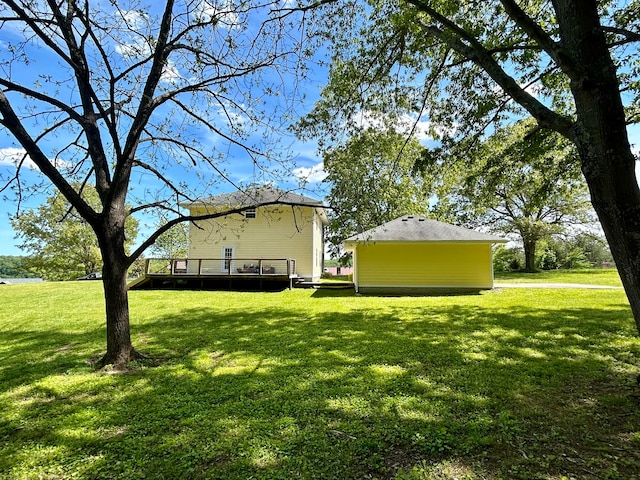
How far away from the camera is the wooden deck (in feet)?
48.8

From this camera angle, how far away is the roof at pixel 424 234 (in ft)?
44.7

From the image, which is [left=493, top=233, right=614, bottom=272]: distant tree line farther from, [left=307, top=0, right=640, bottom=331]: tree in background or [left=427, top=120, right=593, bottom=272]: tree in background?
[left=307, top=0, right=640, bottom=331]: tree in background

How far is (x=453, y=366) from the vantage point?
4480 mm

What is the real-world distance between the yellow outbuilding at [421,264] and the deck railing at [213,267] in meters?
3.67

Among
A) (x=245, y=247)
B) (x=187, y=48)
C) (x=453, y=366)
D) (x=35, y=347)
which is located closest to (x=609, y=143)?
(x=453, y=366)

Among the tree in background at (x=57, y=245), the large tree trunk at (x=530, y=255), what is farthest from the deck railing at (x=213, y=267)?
the large tree trunk at (x=530, y=255)

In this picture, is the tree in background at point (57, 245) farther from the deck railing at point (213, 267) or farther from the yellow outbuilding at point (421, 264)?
the yellow outbuilding at point (421, 264)

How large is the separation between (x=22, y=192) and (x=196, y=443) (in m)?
4.48

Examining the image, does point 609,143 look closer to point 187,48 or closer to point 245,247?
point 187,48

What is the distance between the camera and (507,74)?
383 cm

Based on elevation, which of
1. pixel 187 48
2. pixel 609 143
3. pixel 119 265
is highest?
pixel 187 48

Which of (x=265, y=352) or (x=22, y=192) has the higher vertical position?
(x=22, y=192)

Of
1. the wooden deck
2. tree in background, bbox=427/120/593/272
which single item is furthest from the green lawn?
the wooden deck

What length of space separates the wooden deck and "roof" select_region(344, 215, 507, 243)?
13.6 ft
